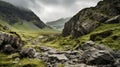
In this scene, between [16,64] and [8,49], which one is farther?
[8,49]

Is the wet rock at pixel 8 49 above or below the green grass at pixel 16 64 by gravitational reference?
above

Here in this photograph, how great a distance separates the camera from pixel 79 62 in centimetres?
14375

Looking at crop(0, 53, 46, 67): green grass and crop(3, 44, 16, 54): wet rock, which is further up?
crop(3, 44, 16, 54): wet rock

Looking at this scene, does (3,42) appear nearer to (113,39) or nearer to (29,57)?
(29,57)

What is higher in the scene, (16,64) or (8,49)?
(8,49)

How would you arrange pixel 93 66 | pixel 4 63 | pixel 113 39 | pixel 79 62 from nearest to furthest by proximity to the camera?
pixel 93 66 < pixel 79 62 < pixel 4 63 < pixel 113 39

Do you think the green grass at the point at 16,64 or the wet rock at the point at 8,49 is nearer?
the green grass at the point at 16,64

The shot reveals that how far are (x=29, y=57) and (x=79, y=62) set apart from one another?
4722 cm

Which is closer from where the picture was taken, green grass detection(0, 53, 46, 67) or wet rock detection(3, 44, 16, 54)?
green grass detection(0, 53, 46, 67)

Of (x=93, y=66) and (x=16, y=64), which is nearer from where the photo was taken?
(x=93, y=66)

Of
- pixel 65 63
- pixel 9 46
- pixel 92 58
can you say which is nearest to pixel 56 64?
pixel 65 63

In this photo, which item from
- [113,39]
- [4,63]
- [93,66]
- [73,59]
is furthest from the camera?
[113,39]

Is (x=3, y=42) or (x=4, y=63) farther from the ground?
(x=3, y=42)

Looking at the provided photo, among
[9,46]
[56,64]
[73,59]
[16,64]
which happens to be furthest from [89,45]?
[9,46]
